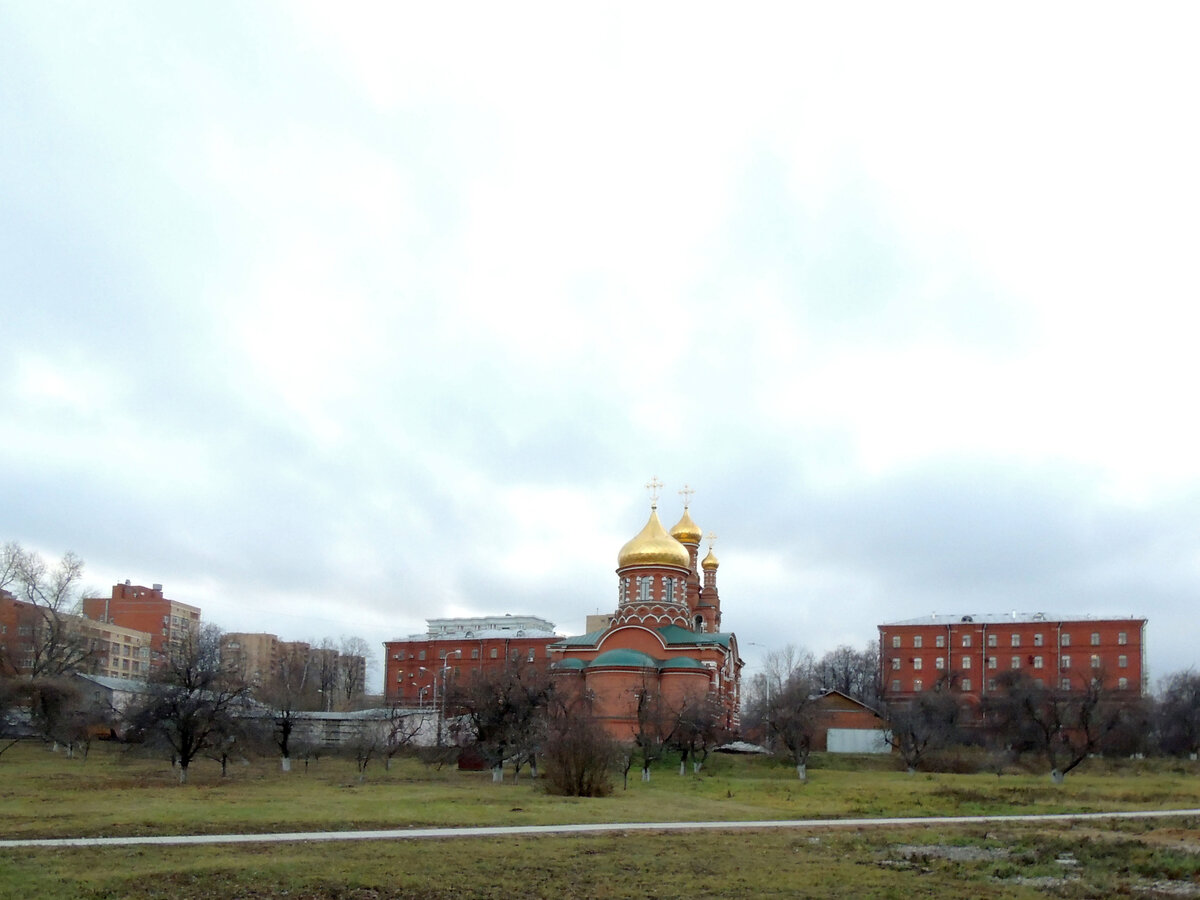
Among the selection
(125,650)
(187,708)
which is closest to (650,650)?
(187,708)

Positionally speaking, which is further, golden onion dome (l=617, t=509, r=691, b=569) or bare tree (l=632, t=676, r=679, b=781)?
golden onion dome (l=617, t=509, r=691, b=569)

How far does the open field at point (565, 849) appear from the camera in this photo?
48.0 feet

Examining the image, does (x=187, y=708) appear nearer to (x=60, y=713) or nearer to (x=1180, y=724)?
(x=60, y=713)

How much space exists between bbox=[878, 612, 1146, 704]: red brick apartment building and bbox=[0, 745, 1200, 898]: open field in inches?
1790

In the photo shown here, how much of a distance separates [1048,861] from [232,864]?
44.9 ft

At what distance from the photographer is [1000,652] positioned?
268 feet

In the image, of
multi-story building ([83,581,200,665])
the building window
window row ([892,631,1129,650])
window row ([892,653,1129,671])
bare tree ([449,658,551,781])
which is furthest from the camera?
multi-story building ([83,581,200,665])

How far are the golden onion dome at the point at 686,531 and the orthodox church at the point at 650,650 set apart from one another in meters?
1.35

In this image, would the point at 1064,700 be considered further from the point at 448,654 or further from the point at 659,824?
the point at 448,654

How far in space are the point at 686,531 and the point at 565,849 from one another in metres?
52.6

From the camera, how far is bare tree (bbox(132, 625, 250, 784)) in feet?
118

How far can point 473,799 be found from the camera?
1132 inches

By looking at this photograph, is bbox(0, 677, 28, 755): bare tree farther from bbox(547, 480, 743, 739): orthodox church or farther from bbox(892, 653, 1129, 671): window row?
bbox(892, 653, 1129, 671): window row

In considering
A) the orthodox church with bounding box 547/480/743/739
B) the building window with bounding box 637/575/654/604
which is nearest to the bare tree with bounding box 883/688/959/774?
the orthodox church with bounding box 547/480/743/739
